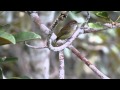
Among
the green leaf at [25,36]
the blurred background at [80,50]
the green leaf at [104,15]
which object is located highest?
the green leaf at [104,15]

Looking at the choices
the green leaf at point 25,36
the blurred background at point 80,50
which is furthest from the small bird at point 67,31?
the blurred background at point 80,50

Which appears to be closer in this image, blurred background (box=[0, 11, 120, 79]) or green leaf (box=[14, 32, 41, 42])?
green leaf (box=[14, 32, 41, 42])

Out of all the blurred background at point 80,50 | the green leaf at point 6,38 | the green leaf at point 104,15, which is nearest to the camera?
the green leaf at point 6,38

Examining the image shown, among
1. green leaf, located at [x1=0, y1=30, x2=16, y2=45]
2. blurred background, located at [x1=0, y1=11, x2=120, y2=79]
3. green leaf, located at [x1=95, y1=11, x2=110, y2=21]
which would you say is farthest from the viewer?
blurred background, located at [x1=0, y1=11, x2=120, y2=79]

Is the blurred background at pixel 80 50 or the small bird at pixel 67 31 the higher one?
the small bird at pixel 67 31

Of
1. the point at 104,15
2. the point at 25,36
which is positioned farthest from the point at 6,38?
the point at 104,15

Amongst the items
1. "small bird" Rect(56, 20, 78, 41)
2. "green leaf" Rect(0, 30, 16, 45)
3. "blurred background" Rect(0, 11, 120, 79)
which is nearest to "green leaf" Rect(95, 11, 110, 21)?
"small bird" Rect(56, 20, 78, 41)

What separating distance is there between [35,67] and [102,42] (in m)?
0.82

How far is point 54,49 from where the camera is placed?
0.90m

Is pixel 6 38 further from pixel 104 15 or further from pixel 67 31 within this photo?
pixel 104 15

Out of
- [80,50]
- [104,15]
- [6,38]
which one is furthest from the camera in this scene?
[80,50]

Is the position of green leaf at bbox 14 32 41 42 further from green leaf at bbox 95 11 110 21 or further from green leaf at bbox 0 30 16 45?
green leaf at bbox 95 11 110 21

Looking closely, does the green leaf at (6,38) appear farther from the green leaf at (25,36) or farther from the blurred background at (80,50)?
the blurred background at (80,50)
